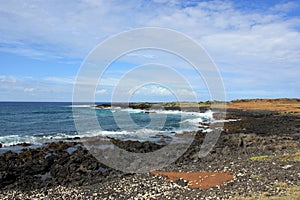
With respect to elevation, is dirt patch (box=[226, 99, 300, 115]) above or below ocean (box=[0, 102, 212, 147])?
above

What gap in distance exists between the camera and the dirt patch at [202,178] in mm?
12898

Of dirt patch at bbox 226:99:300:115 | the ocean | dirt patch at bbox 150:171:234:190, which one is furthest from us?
dirt patch at bbox 226:99:300:115

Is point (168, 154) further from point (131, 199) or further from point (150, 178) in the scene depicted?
point (131, 199)

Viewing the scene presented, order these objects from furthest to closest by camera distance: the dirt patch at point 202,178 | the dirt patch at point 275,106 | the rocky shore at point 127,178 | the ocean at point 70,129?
1. the dirt patch at point 275,106
2. the ocean at point 70,129
3. the dirt patch at point 202,178
4. the rocky shore at point 127,178

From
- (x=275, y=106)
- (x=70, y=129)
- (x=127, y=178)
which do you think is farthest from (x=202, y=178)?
(x=275, y=106)

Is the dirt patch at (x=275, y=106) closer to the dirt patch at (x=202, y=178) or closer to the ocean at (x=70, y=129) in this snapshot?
the ocean at (x=70, y=129)

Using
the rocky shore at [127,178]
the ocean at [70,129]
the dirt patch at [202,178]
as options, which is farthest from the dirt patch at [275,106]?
the dirt patch at [202,178]

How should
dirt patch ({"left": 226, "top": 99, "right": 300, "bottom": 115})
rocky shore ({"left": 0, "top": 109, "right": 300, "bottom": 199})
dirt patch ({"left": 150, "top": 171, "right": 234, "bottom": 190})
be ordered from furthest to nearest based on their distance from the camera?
dirt patch ({"left": 226, "top": 99, "right": 300, "bottom": 115})
dirt patch ({"left": 150, "top": 171, "right": 234, "bottom": 190})
rocky shore ({"left": 0, "top": 109, "right": 300, "bottom": 199})

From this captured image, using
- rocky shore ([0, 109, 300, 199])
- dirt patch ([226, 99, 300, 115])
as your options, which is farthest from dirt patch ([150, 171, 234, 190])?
dirt patch ([226, 99, 300, 115])

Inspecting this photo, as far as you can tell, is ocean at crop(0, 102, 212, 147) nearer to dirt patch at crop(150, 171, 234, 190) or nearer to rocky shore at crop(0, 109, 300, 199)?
rocky shore at crop(0, 109, 300, 199)

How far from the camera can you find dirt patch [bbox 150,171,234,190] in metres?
12.9

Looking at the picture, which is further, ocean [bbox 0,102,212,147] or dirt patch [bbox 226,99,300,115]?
dirt patch [bbox 226,99,300,115]

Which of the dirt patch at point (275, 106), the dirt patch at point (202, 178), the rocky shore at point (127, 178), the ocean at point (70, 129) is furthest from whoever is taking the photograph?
the dirt patch at point (275, 106)

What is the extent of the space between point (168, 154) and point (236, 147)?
22.3 ft
